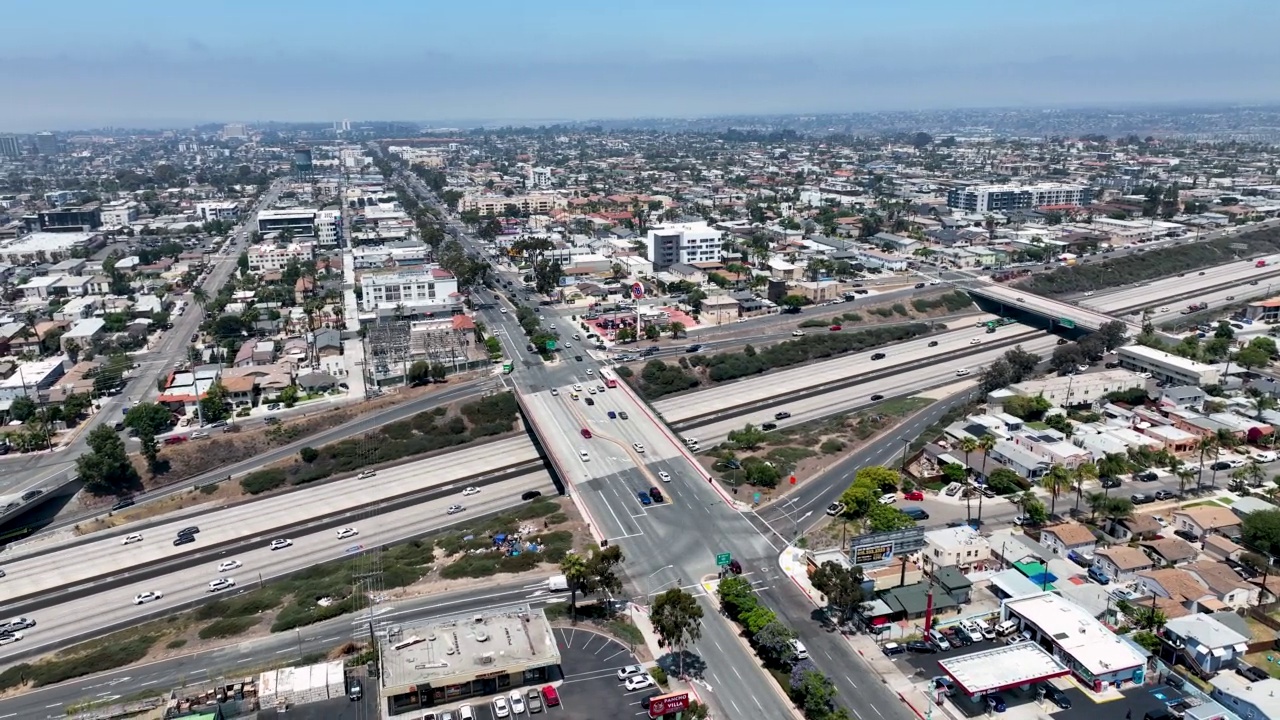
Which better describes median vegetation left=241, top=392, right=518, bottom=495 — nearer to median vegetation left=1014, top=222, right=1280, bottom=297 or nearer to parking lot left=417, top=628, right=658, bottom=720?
parking lot left=417, top=628, right=658, bottom=720

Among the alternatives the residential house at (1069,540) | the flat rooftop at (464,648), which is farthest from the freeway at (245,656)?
the residential house at (1069,540)

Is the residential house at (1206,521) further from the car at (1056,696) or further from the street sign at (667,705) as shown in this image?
the street sign at (667,705)

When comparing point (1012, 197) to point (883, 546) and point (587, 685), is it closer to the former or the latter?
point (883, 546)

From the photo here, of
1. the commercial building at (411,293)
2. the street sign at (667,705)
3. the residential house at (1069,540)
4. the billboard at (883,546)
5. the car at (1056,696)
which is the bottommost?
the car at (1056,696)

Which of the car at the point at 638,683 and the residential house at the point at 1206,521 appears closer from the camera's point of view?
the car at the point at 638,683

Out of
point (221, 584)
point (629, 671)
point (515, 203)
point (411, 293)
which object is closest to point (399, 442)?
point (221, 584)

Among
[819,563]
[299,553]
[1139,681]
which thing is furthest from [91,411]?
[1139,681]

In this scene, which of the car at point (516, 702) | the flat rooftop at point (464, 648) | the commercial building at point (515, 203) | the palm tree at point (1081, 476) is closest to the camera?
the car at point (516, 702)
